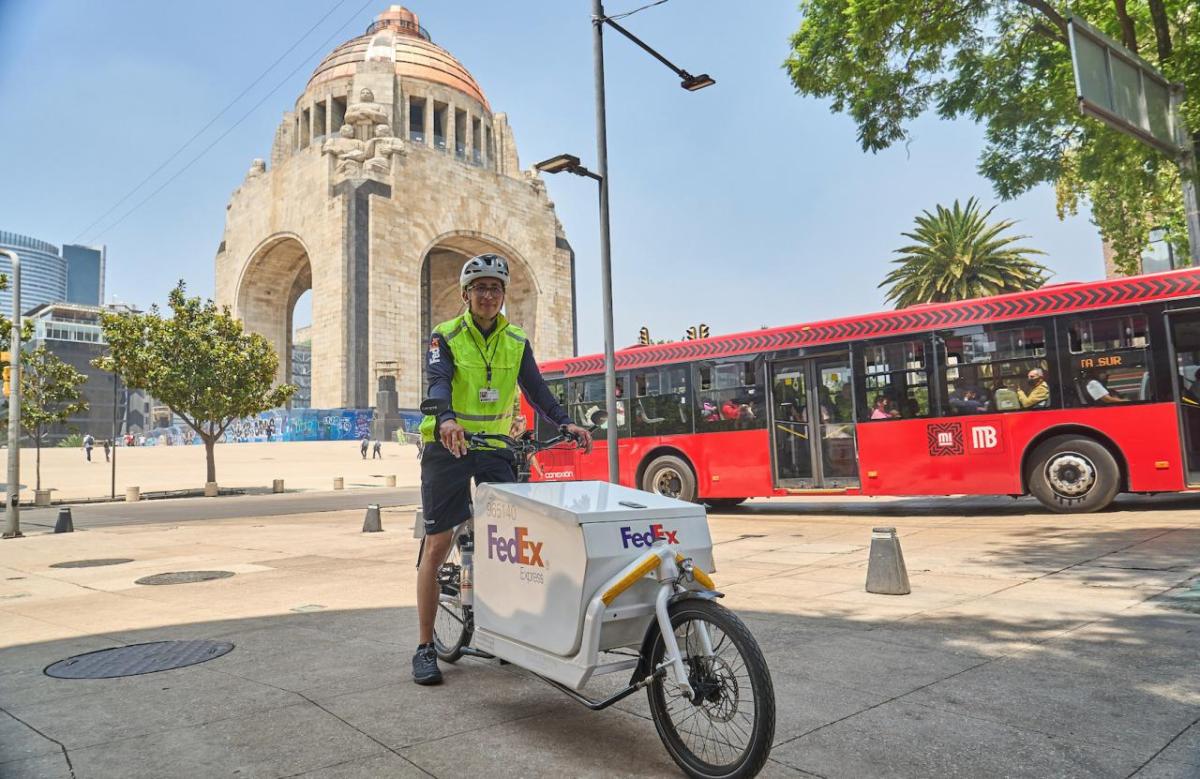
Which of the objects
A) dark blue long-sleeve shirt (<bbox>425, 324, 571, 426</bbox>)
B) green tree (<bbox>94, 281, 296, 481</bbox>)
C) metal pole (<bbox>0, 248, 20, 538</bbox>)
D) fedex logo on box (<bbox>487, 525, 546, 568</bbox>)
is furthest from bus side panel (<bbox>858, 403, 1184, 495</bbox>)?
green tree (<bbox>94, 281, 296, 481</bbox>)

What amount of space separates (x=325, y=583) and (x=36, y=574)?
12.2 feet

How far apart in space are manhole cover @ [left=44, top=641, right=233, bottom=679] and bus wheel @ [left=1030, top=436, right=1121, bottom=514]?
1040 centimetres

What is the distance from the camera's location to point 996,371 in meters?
11.1

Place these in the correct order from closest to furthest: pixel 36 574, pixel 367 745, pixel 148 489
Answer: pixel 367 745 < pixel 36 574 < pixel 148 489

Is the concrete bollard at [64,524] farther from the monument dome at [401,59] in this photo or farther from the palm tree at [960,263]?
the monument dome at [401,59]

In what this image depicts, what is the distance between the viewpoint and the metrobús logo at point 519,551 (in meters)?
3.17

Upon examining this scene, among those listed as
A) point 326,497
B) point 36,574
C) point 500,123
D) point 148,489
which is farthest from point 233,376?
point 500,123

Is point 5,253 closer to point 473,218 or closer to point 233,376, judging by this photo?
point 233,376

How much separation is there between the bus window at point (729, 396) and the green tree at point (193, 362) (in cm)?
1783

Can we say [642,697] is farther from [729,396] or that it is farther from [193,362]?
[193,362]

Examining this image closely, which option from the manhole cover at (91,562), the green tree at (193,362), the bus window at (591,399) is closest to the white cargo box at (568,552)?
the manhole cover at (91,562)

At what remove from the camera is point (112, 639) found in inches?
197

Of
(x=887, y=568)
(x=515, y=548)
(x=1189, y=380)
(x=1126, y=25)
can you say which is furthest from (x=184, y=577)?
(x=1126, y=25)

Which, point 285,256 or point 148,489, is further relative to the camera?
point 285,256
